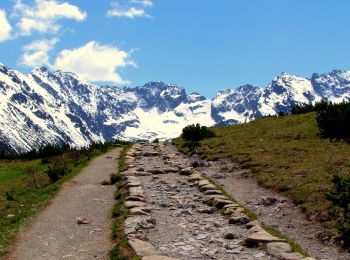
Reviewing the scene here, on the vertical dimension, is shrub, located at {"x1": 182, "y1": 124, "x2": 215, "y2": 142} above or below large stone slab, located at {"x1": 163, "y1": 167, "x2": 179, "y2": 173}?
above

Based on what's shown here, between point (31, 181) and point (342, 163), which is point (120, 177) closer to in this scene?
point (31, 181)

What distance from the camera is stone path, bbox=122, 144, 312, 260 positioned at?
14133 millimetres

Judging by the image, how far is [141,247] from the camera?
47.2ft

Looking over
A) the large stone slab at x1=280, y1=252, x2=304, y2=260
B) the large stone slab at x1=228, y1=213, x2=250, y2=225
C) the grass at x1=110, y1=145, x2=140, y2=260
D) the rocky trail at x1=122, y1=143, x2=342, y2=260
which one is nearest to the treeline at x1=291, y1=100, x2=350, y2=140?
the rocky trail at x1=122, y1=143, x2=342, y2=260

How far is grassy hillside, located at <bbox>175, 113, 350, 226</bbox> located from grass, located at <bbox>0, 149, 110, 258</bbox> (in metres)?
10.6

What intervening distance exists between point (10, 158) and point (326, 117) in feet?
109

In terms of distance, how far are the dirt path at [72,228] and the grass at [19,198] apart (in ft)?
1.43

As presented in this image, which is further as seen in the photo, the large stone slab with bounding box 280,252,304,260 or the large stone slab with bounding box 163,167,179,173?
the large stone slab with bounding box 163,167,179,173

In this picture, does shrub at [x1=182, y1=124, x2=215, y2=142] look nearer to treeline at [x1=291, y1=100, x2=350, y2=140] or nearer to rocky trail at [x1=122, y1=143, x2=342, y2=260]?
treeline at [x1=291, y1=100, x2=350, y2=140]

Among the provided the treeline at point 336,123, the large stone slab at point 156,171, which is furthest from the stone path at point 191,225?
the treeline at point 336,123

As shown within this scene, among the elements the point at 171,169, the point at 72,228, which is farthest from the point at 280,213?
the point at 171,169

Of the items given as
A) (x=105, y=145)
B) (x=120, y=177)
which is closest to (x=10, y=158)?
(x=105, y=145)

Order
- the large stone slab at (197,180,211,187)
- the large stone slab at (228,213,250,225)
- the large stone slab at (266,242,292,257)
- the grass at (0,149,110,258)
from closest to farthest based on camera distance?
the large stone slab at (266,242,292,257), the large stone slab at (228,213,250,225), the grass at (0,149,110,258), the large stone slab at (197,180,211,187)

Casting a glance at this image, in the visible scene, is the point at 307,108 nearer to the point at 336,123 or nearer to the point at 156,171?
the point at 336,123
